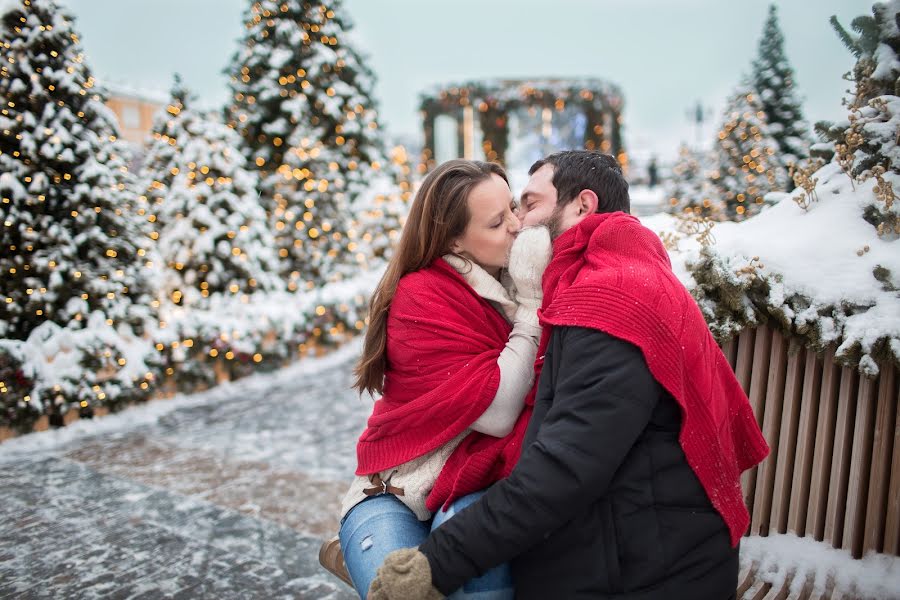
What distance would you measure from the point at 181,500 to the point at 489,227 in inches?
150

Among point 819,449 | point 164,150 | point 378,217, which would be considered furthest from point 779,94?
point 819,449

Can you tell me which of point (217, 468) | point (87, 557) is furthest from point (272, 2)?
point (87, 557)

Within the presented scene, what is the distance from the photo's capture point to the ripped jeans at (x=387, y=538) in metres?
1.83

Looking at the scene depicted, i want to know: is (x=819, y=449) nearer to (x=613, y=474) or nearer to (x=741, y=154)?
(x=613, y=474)

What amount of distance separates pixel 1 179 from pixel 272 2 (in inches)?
293

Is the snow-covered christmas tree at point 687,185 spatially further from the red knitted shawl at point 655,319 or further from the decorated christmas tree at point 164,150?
the red knitted shawl at point 655,319

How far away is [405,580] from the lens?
160 cm

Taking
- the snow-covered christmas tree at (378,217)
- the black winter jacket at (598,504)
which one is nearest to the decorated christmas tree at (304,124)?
the snow-covered christmas tree at (378,217)

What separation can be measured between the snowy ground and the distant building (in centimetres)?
3658

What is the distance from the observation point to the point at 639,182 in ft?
103

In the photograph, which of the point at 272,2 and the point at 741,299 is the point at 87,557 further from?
the point at 272,2

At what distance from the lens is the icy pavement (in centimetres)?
365

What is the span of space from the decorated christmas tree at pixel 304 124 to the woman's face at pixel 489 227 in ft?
31.7

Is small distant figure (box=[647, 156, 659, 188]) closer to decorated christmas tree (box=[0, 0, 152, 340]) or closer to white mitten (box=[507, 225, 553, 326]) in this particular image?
decorated christmas tree (box=[0, 0, 152, 340])
